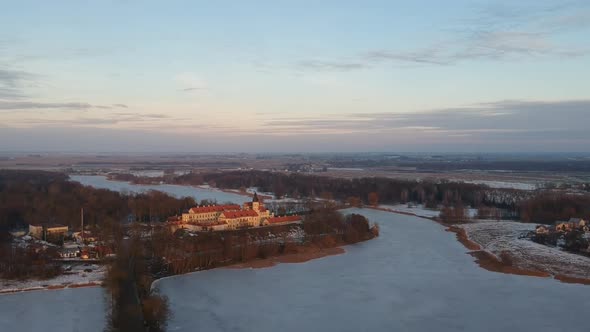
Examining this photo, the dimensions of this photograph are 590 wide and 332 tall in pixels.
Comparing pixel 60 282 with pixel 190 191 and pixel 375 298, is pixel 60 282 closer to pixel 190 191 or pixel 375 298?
pixel 375 298

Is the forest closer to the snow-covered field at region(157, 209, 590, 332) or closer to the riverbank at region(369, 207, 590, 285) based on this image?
the snow-covered field at region(157, 209, 590, 332)

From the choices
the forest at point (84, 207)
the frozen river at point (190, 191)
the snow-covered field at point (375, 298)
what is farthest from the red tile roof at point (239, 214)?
the frozen river at point (190, 191)

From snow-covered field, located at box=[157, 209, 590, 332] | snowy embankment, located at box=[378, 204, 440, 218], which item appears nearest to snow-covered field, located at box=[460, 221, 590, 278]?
snow-covered field, located at box=[157, 209, 590, 332]

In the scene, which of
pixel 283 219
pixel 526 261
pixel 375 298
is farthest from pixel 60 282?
pixel 526 261

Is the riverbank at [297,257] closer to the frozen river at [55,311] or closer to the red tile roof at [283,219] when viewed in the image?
the frozen river at [55,311]

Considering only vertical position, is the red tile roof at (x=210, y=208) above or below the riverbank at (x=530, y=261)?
above
